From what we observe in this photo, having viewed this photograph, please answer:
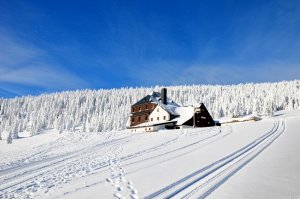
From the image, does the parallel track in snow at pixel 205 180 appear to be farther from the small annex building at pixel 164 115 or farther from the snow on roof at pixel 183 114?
the small annex building at pixel 164 115

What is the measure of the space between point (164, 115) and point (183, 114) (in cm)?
415

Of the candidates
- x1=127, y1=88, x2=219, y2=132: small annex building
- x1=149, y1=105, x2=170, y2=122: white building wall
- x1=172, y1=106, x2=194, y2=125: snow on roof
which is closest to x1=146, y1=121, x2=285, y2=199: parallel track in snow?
x1=172, y1=106, x2=194, y2=125: snow on roof

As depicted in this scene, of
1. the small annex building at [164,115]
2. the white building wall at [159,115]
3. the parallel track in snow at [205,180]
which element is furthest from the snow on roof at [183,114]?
the parallel track in snow at [205,180]

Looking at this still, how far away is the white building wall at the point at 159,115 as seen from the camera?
6432 cm

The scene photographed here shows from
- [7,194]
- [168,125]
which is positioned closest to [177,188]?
[7,194]

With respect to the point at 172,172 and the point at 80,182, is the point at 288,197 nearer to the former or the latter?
the point at 172,172

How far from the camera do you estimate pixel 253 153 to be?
21.1m

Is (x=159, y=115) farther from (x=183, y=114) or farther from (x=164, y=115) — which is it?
(x=183, y=114)

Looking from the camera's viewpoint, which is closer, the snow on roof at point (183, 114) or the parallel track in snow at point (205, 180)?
the parallel track in snow at point (205, 180)

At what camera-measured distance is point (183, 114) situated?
64.1m

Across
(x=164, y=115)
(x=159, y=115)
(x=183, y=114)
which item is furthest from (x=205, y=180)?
(x=159, y=115)

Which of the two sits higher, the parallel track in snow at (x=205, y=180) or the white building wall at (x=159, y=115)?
the white building wall at (x=159, y=115)

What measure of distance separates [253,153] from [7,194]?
15.8 metres

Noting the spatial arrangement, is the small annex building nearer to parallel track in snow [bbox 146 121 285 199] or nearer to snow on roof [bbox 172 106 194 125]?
snow on roof [bbox 172 106 194 125]
